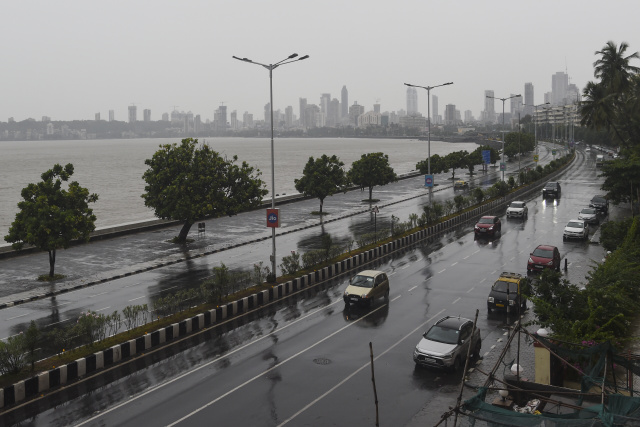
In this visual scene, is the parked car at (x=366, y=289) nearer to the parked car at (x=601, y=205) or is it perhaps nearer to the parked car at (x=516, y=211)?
the parked car at (x=516, y=211)

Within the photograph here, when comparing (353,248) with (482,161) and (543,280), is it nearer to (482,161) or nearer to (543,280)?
(543,280)

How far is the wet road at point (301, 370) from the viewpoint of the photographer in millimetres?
16562

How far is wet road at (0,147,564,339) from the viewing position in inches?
1110

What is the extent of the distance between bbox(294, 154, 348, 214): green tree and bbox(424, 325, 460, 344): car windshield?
141 feet

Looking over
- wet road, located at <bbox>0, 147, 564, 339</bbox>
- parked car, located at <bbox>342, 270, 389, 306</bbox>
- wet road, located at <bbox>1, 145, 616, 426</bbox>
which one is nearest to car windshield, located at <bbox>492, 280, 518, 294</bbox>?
wet road, located at <bbox>1, 145, 616, 426</bbox>

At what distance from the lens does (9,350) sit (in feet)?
62.2

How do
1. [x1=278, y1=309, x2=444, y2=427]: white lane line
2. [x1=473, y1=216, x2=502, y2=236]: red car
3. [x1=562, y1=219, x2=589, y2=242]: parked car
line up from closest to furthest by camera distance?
1. [x1=278, y1=309, x2=444, y2=427]: white lane line
2. [x1=562, y1=219, x2=589, y2=242]: parked car
3. [x1=473, y1=216, x2=502, y2=236]: red car

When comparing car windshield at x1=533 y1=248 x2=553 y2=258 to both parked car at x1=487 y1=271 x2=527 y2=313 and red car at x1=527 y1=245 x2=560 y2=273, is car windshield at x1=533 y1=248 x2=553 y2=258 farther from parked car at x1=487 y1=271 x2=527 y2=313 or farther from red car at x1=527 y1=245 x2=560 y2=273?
parked car at x1=487 y1=271 x2=527 y2=313

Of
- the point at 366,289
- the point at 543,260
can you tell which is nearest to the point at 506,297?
the point at 366,289

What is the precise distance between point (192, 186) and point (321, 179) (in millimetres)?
21390

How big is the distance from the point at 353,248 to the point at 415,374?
22813 millimetres

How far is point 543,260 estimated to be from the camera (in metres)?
34.4

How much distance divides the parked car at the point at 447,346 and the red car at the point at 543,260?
14233mm

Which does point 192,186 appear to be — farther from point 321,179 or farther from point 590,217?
point 590,217
